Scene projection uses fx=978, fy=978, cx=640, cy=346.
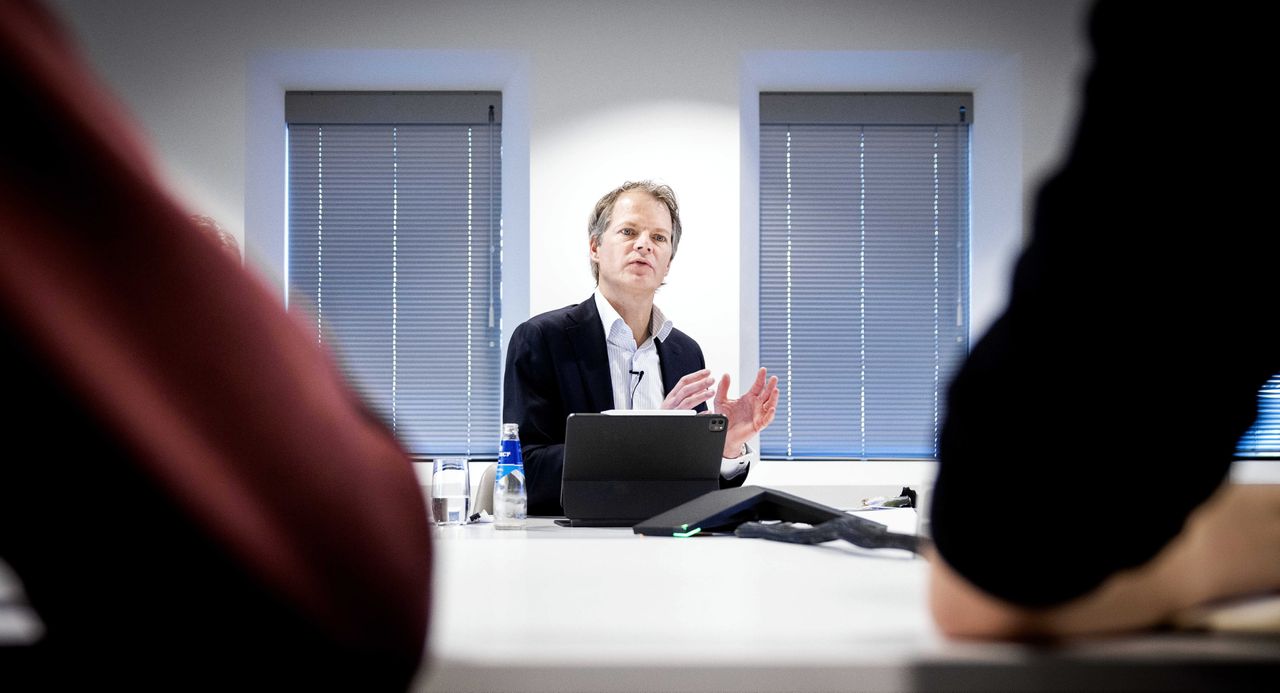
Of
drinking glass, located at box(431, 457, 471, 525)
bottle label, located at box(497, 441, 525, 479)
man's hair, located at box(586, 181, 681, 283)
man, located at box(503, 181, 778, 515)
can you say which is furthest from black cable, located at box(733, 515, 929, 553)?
man's hair, located at box(586, 181, 681, 283)

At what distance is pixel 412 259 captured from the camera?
4.95m

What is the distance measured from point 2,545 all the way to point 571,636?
1.24 feet

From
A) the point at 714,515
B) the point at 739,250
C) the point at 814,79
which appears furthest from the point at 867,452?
the point at 714,515

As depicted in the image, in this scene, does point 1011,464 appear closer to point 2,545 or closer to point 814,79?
point 2,545

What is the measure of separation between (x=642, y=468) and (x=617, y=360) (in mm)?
1299

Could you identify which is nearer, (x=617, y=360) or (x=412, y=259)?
(x=617, y=360)

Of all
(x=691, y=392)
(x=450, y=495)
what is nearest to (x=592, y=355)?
(x=691, y=392)

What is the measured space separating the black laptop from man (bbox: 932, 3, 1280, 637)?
1673 mm

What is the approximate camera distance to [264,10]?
4.46 m

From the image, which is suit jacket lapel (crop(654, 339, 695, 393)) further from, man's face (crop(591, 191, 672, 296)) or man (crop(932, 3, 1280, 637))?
man (crop(932, 3, 1280, 637))

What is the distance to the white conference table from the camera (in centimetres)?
52

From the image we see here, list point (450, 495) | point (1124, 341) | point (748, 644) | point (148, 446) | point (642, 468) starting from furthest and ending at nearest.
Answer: point (450, 495), point (642, 468), point (748, 644), point (1124, 341), point (148, 446)

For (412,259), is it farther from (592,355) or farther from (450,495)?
(450,495)

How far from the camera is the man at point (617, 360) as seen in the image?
3.02 meters
